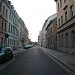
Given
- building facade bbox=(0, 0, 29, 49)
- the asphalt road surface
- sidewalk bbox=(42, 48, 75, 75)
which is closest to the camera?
the asphalt road surface

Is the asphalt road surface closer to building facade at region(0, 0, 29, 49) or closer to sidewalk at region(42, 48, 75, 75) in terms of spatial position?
sidewalk at region(42, 48, 75, 75)

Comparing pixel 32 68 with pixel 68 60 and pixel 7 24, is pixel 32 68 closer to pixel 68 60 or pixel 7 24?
pixel 68 60

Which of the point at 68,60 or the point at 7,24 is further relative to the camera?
the point at 7,24

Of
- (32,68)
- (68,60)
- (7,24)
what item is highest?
(7,24)

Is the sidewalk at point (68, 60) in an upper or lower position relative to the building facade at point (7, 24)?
lower

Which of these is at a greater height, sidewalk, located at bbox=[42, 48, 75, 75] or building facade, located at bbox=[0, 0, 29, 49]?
building facade, located at bbox=[0, 0, 29, 49]

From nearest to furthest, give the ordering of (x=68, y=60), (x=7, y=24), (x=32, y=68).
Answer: (x=32, y=68)
(x=68, y=60)
(x=7, y=24)

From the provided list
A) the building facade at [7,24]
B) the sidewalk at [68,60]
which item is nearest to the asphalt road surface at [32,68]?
the sidewalk at [68,60]

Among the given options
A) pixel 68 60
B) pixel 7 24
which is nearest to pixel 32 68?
pixel 68 60

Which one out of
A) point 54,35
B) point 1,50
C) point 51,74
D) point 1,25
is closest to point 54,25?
point 54,35

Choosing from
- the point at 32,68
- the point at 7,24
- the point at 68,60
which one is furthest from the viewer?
the point at 7,24

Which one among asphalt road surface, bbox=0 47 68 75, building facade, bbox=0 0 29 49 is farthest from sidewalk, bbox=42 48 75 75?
building facade, bbox=0 0 29 49

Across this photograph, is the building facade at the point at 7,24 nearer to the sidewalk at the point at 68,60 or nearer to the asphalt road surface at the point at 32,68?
the sidewalk at the point at 68,60

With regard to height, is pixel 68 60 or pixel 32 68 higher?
pixel 68 60
